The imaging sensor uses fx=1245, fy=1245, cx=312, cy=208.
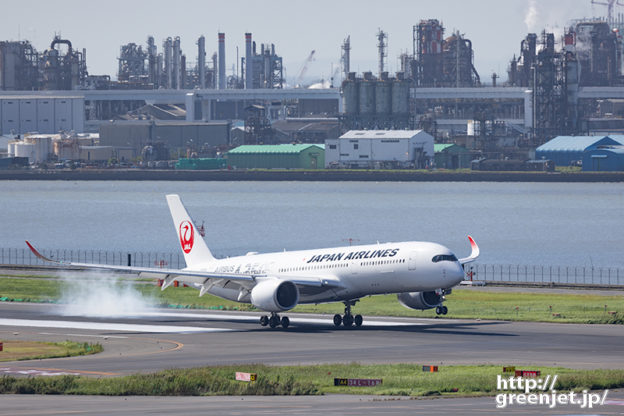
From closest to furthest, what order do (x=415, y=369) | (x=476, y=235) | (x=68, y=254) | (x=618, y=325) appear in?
1. (x=415, y=369)
2. (x=618, y=325)
3. (x=68, y=254)
4. (x=476, y=235)

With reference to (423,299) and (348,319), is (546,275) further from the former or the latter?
(423,299)

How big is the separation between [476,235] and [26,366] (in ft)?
481

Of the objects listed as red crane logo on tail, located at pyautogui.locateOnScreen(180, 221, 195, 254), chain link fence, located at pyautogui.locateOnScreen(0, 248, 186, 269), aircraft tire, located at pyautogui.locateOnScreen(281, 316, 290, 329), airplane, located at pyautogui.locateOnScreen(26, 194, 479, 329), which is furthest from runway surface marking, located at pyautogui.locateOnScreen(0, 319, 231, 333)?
chain link fence, located at pyautogui.locateOnScreen(0, 248, 186, 269)

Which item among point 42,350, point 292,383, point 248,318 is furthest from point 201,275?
point 292,383

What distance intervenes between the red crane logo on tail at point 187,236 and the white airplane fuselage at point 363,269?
574 centimetres

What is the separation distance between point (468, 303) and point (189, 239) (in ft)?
69.0

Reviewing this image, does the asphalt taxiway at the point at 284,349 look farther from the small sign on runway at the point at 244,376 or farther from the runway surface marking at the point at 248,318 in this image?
the small sign on runway at the point at 244,376

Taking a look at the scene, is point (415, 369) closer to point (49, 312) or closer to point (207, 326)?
point (207, 326)

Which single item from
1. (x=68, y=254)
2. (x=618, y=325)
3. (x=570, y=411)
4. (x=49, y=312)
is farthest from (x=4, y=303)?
(x=68, y=254)

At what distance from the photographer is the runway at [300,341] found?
2140 inches

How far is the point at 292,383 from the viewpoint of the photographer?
4391 centimetres

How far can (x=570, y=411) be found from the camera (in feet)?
119

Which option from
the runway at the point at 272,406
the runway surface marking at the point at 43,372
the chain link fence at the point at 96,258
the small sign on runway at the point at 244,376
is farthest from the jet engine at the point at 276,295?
the chain link fence at the point at 96,258

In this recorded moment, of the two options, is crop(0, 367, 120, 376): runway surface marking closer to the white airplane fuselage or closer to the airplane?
the airplane
